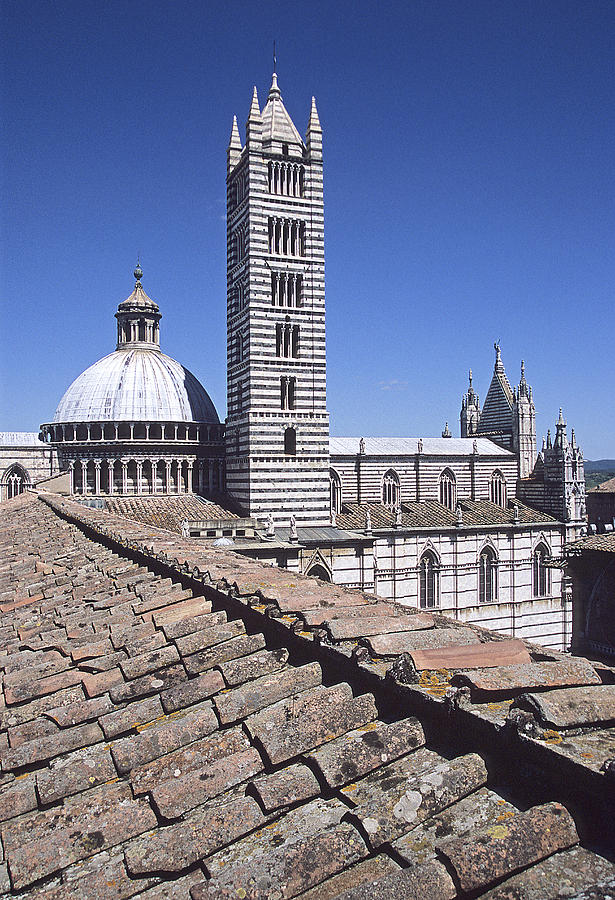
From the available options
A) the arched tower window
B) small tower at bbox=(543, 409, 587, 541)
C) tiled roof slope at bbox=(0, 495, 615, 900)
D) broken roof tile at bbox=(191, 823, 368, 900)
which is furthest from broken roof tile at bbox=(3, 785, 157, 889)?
small tower at bbox=(543, 409, 587, 541)

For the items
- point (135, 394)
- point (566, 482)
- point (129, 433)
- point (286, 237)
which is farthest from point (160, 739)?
point (566, 482)

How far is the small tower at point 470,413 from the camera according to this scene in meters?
44.0

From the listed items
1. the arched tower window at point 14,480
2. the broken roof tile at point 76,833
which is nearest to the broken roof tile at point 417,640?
the broken roof tile at point 76,833

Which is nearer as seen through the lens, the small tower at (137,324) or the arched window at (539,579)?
the arched window at (539,579)

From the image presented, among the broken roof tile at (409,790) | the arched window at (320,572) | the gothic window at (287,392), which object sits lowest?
the arched window at (320,572)

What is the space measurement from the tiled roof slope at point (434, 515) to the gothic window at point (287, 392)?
19.2 ft

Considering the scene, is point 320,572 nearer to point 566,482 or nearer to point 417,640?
point 566,482

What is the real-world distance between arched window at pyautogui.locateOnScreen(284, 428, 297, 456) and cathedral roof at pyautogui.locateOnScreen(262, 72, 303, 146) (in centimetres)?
1271

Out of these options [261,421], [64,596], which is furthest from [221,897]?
[261,421]

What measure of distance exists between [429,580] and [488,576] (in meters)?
3.60

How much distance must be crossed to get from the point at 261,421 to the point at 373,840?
27.1 meters

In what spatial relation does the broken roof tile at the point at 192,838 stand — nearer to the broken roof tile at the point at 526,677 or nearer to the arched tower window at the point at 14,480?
the broken roof tile at the point at 526,677

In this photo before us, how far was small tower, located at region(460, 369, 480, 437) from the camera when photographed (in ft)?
144

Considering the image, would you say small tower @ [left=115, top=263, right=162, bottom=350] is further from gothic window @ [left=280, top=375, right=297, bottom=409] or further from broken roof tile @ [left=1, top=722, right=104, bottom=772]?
broken roof tile @ [left=1, top=722, right=104, bottom=772]
